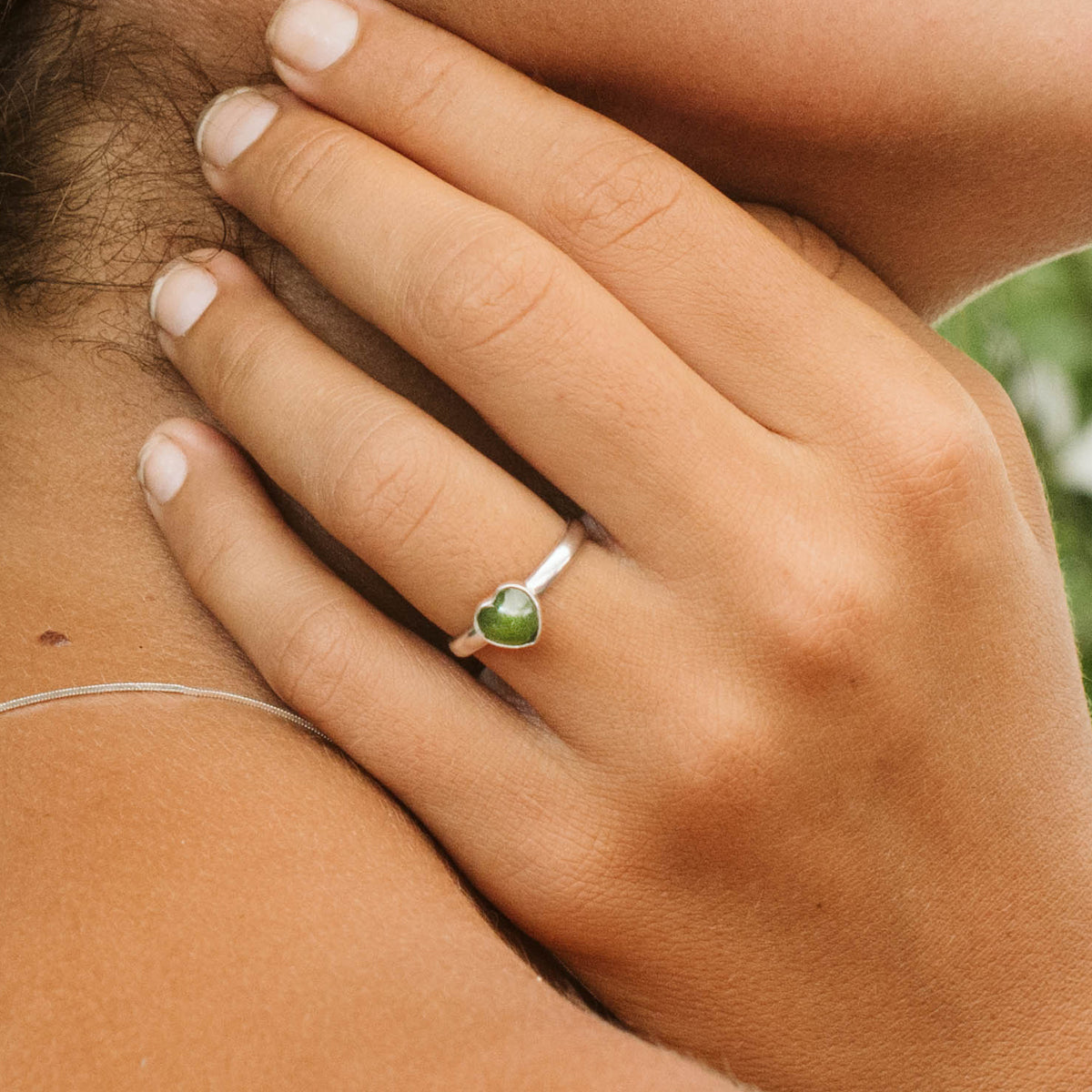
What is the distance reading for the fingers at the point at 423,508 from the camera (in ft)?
2.34

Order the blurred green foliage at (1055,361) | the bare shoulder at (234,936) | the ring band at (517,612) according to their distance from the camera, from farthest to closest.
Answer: the blurred green foliage at (1055,361)
the ring band at (517,612)
the bare shoulder at (234,936)

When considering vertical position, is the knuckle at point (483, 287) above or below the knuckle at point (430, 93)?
below

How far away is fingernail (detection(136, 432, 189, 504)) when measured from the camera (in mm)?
784

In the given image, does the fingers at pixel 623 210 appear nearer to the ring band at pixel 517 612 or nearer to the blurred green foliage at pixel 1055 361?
the ring band at pixel 517 612

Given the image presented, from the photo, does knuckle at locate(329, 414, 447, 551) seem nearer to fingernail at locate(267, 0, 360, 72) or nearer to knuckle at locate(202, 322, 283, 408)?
knuckle at locate(202, 322, 283, 408)

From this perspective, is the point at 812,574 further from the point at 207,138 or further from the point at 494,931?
the point at 207,138

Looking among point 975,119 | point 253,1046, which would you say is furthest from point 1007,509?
point 253,1046

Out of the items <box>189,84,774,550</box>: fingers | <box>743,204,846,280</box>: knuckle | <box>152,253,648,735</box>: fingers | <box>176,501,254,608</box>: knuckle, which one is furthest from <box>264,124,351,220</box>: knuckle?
<box>743,204,846,280</box>: knuckle

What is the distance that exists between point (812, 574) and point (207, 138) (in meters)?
0.55

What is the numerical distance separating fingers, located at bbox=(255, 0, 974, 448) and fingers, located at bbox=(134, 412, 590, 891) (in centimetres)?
29

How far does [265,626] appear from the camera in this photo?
0.74 meters

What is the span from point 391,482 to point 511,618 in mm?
121

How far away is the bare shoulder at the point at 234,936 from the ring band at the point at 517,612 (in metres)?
0.14

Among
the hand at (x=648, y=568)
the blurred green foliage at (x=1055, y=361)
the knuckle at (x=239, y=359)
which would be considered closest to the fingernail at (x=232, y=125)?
the hand at (x=648, y=568)
